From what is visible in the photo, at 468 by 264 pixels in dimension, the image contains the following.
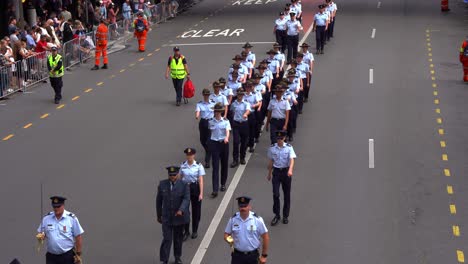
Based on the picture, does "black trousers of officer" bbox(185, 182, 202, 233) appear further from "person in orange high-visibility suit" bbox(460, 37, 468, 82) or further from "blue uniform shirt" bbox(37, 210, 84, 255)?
"person in orange high-visibility suit" bbox(460, 37, 468, 82)

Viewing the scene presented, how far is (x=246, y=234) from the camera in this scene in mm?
13398

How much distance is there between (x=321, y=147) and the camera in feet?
73.8

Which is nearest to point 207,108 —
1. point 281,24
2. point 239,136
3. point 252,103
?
point 239,136

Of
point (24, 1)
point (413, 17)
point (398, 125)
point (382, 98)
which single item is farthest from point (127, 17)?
point (398, 125)

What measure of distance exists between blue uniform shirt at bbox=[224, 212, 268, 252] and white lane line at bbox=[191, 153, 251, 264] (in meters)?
2.11

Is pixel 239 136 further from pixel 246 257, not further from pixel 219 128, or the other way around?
pixel 246 257

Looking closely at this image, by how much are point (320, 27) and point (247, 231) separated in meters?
21.6

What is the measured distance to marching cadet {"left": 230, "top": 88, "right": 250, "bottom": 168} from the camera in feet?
68.2

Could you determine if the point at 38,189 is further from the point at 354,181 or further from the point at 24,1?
the point at 24,1

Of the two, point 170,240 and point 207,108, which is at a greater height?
point 207,108

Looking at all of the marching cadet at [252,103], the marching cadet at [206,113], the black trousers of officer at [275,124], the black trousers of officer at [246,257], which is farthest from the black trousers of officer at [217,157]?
the black trousers of officer at [246,257]

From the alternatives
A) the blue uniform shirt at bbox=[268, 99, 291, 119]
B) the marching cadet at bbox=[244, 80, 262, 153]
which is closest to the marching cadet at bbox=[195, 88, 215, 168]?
the marching cadet at bbox=[244, 80, 262, 153]

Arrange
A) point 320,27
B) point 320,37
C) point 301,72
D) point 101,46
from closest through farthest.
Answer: point 301,72, point 101,46, point 320,27, point 320,37

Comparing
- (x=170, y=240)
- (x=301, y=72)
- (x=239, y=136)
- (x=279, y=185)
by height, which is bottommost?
(x=239, y=136)
